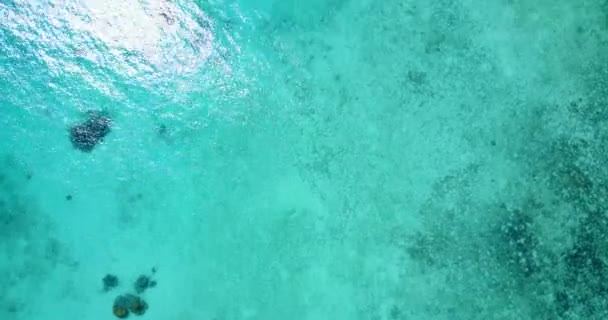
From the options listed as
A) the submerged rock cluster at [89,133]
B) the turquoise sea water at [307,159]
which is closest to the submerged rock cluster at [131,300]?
the turquoise sea water at [307,159]

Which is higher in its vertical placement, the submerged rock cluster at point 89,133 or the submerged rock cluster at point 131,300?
the submerged rock cluster at point 89,133

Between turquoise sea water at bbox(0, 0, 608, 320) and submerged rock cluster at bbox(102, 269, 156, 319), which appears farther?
→ submerged rock cluster at bbox(102, 269, 156, 319)

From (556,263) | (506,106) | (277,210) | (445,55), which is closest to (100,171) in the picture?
(277,210)

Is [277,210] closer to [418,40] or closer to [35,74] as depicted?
[418,40]

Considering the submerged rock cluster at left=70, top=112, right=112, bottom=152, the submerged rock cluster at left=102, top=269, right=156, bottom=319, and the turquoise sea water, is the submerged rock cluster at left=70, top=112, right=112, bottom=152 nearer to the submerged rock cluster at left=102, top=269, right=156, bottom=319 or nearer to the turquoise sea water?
the turquoise sea water

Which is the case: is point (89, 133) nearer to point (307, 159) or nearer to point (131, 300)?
point (131, 300)

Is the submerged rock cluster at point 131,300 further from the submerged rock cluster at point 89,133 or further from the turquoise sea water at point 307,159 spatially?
the submerged rock cluster at point 89,133

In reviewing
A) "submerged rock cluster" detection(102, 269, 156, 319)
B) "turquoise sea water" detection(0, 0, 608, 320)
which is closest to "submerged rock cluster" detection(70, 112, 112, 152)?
"turquoise sea water" detection(0, 0, 608, 320)

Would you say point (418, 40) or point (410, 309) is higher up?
point (418, 40)
